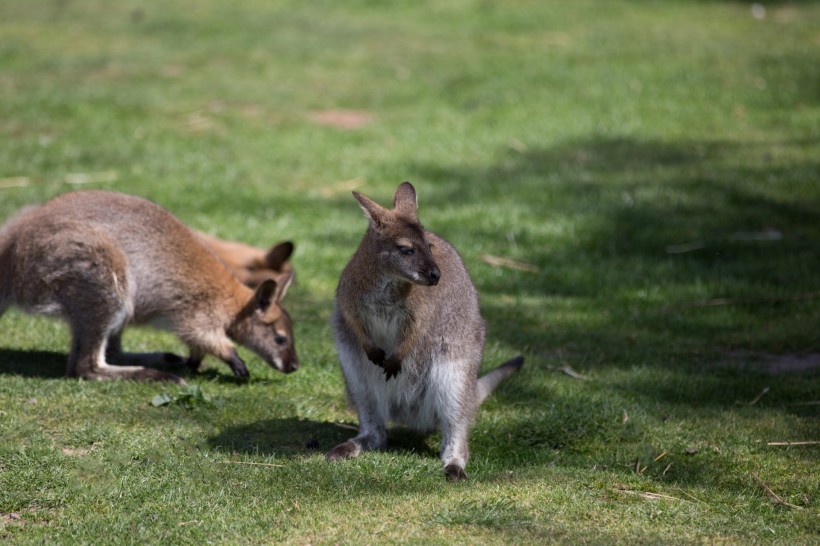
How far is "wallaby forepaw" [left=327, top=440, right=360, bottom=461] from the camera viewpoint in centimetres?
503

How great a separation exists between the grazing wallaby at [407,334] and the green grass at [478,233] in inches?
7.5

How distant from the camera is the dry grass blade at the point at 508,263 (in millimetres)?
8820

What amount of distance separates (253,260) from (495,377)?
8.15ft

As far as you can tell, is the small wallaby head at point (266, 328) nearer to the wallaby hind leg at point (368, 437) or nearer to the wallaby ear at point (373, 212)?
the wallaby hind leg at point (368, 437)

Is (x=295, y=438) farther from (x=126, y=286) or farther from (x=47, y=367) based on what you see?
(x=47, y=367)

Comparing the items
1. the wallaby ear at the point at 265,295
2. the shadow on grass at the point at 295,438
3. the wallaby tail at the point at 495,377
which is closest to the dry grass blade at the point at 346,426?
the shadow on grass at the point at 295,438

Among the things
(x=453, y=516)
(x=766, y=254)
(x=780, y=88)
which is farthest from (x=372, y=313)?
(x=780, y=88)

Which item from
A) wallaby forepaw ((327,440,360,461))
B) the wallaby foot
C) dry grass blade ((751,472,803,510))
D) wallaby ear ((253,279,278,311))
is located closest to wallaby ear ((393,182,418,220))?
wallaby forepaw ((327,440,360,461))

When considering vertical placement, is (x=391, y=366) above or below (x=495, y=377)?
above

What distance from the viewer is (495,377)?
6000 millimetres

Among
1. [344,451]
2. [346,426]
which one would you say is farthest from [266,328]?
[344,451]

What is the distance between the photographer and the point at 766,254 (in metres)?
9.05

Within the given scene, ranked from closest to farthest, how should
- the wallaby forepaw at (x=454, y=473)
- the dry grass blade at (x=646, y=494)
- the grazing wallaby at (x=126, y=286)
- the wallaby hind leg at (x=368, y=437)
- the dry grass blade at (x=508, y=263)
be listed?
the dry grass blade at (x=646, y=494) → the wallaby forepaw at (x=454, y=473) → the wallaby hind leg at (x=368, y=437) → the grazing wallaby at (x=126, y=286) → the dry grass blade at (x=508, y=263)

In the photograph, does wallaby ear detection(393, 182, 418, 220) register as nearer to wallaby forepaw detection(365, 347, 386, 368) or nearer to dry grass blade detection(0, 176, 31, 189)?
wallaby forepaw detection(365, 347, 386, 368)
